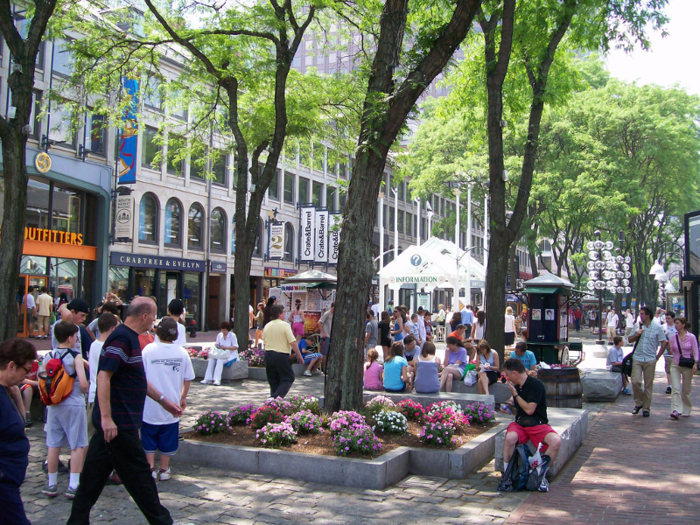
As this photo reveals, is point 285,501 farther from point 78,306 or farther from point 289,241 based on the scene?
point 289,241

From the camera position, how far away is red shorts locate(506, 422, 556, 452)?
269 inches

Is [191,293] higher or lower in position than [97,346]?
higher

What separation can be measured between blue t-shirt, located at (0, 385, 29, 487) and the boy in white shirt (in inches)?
108

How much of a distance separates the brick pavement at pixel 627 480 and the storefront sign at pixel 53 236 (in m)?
21.4

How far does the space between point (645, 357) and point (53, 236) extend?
863 inches

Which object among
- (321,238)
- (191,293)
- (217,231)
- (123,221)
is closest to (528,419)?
(123,221)

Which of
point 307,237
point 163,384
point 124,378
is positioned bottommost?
point 163,384

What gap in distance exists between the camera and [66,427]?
626cm

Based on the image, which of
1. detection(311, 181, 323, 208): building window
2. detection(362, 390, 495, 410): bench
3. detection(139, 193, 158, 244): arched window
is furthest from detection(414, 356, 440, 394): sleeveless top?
detection(311, 181, 323, 208): building window

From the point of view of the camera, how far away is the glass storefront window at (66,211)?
85.9ft

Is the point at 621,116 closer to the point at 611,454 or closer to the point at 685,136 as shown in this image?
the point at 685,136

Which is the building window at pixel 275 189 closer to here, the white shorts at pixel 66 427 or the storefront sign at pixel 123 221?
the storefront sign at pixel 123 221

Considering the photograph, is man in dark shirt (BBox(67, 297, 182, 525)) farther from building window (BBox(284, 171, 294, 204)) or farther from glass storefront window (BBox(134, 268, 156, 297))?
building window (BBox(284, 171, 294, 204))

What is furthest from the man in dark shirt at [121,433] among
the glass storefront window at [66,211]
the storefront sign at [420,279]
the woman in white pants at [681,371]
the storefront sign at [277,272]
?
the storefront sign at [277,272]
